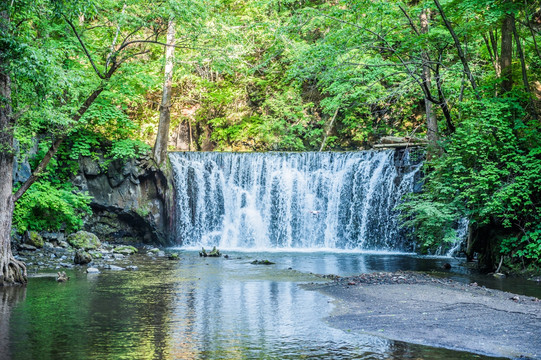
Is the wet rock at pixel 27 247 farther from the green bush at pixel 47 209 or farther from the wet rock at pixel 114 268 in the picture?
the wet rock at pixel 114 268

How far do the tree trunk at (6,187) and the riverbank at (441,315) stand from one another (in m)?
6.01

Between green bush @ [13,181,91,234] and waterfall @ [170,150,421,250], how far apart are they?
4.85 metres

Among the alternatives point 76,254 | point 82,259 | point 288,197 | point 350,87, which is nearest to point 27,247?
point 76,254

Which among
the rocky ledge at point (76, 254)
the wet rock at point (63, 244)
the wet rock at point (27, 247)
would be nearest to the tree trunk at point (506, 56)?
the rocky ledge at point (76, 254)

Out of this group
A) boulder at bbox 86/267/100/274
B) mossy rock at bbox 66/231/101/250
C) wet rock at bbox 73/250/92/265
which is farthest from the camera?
mossy rock at bbox 66/231/101/250

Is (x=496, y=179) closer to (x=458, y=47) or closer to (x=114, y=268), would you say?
(x=458, y=47)

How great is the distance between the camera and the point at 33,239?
15141 mm

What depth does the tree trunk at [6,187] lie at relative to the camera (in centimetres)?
898

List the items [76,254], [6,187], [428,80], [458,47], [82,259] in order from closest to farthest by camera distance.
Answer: [6,187] < [458,47] < [428,80] < [82,259] < [76,254]

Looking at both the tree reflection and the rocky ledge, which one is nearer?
the tree reflection

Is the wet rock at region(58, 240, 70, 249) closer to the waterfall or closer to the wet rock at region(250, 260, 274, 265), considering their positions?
the waterfall

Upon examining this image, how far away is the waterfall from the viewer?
19.4 metres

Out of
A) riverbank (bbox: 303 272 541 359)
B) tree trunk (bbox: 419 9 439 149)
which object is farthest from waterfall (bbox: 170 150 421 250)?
riverbank (bbox: 303 272 541 359)

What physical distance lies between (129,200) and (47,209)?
375 centimetres
